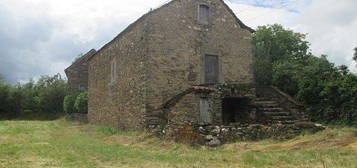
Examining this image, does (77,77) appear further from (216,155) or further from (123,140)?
(216,155)

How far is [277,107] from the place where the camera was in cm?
1589

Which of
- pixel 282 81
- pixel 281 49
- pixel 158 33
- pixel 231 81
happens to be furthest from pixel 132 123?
pixel 281 49

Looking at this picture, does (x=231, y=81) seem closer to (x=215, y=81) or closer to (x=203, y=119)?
(x=215, y=81)

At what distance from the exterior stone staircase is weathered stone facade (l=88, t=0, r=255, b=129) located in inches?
35.0

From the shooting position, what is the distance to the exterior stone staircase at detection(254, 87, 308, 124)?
15.0 metres

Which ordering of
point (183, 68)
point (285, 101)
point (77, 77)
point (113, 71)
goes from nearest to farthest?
point (285, 101) → point (183, 68) → point (113, 71) → point (77, 77)

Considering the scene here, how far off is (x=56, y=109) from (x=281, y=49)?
27.2 meters

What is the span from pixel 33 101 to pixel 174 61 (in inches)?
1183

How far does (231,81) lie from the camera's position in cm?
1831

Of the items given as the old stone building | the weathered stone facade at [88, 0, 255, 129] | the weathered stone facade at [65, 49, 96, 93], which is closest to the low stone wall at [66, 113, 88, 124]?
the weathered stone facade at [65, 49, 96, 93]

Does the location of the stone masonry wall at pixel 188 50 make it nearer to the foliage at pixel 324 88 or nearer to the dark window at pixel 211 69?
the dark window at pixel 211 69

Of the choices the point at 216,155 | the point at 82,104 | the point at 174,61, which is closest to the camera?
the point at 216,155

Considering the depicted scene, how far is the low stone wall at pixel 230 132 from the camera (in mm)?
12078

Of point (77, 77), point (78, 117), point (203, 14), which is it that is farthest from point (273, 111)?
point (77, 77)
